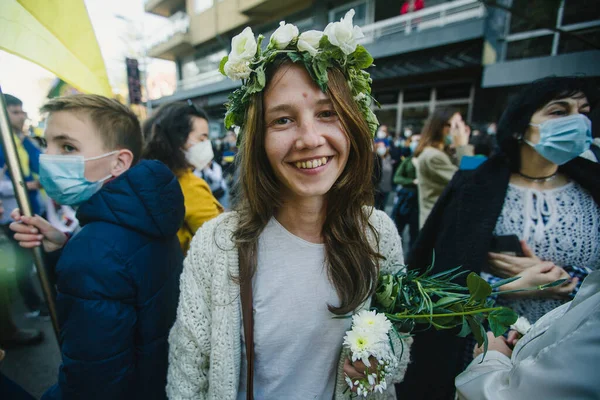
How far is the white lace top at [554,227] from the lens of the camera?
1588 mm

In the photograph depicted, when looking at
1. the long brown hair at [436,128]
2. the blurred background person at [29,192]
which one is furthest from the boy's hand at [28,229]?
the long brown hair at [436,128]

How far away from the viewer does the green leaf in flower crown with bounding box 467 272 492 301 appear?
0.96 m

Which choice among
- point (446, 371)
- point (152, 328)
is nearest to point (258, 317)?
point (152, 328)

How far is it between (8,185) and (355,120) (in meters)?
3.92

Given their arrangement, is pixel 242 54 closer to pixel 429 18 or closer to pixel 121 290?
pixel 121 290

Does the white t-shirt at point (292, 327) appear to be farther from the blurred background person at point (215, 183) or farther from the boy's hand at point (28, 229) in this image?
the blurred background person at point (215, 183)

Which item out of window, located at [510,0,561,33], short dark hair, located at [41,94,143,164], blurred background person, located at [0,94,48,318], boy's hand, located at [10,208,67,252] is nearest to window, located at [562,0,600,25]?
window, located at [510,0,561,33]

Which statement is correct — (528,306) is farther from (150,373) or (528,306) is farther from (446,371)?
(150,373)

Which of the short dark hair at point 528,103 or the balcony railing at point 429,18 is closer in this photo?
the short dark hair at point 528,103

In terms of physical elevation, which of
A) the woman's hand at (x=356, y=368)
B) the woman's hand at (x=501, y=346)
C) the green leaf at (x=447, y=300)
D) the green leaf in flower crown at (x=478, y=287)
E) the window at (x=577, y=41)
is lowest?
the woman's hand at (x=501, y=346)

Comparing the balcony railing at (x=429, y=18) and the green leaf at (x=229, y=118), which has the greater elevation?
the balcony railing at (x=429, y=18)

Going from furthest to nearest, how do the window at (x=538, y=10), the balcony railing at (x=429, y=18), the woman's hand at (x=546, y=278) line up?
the balcony railing at (x=429, y=18)
the window at (x=538, y=10)
the woman's hand at (x=546, y=278)

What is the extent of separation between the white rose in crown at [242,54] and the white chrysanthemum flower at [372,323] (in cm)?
103

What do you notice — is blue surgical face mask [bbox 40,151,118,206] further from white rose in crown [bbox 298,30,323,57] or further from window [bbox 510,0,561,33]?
window [bbox 510,0,561,33]
